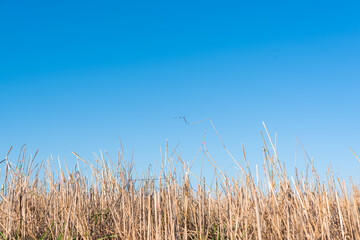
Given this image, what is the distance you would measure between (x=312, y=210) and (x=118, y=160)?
144 cm

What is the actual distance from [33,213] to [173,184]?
1.16 metres

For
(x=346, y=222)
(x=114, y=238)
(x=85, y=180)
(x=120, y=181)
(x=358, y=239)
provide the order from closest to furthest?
(x=358, y=239)
(x=346, y=222)
(x=114, y=238)
(x=120, y=181)
(x=85, y=180)

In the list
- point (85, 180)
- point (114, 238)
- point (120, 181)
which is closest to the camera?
point (114, 238)

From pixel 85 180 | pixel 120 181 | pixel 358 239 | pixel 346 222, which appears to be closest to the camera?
pixel 358 239

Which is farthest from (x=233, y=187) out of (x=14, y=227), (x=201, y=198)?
(x=14, y=227)

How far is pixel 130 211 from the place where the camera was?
2361 millimetres

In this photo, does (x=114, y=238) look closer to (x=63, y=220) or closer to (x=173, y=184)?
(x=63, y=220)

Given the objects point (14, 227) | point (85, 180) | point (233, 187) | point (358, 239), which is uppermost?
point (85, 180)

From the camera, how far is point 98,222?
8.64ft

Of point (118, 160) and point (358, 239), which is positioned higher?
point (118, 160)

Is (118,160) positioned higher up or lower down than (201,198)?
higher up

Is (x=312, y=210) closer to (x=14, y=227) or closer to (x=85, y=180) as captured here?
(x=85, y=180)

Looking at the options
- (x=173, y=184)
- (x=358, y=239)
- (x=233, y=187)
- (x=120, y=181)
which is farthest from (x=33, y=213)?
(x=358, y=239)

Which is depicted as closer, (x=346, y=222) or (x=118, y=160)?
(x=346, y=222)
